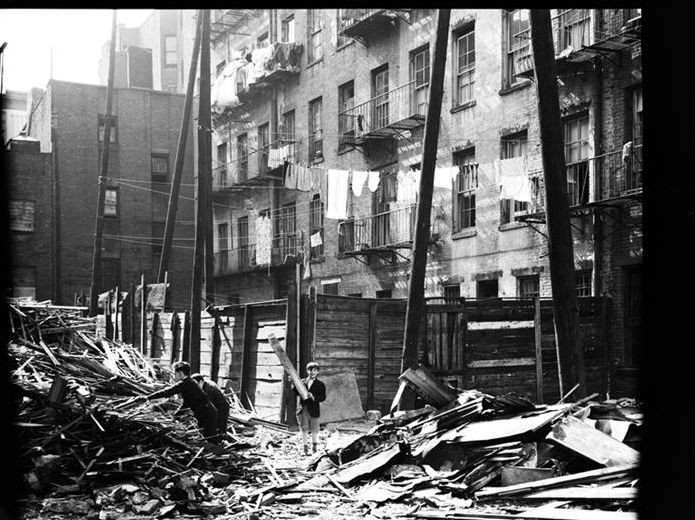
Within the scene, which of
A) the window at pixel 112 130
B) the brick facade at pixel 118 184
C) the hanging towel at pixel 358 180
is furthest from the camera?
the window at pixel 112 130

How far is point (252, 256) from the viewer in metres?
36.8

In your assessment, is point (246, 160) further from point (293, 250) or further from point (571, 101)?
point (571, 101)

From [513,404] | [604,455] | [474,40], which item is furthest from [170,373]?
[474,40]

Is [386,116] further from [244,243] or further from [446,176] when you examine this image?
[244,243]

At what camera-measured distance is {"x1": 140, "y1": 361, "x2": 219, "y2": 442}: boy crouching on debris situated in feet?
39.7

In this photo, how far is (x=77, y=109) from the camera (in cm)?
4350

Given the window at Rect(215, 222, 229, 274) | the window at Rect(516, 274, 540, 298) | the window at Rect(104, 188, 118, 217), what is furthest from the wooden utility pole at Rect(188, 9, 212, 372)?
the window at Rect(104, 188, 118, 217)

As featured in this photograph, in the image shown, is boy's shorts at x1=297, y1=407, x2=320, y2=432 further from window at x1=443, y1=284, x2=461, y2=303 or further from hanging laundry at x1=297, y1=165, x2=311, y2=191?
hanging laundry at x1=297, y1=165, x2=311, y2=191

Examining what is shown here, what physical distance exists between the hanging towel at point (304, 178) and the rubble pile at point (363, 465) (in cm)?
1749

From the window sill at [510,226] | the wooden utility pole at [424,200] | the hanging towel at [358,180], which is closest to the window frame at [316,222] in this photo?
the hanging towel at [358,180]

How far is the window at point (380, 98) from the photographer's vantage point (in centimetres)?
2848

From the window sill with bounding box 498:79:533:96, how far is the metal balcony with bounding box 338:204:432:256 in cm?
458

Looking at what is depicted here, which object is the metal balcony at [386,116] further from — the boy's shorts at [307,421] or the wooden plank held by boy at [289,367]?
the boy's shorts at [307,421]

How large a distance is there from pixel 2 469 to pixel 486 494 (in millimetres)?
5338
